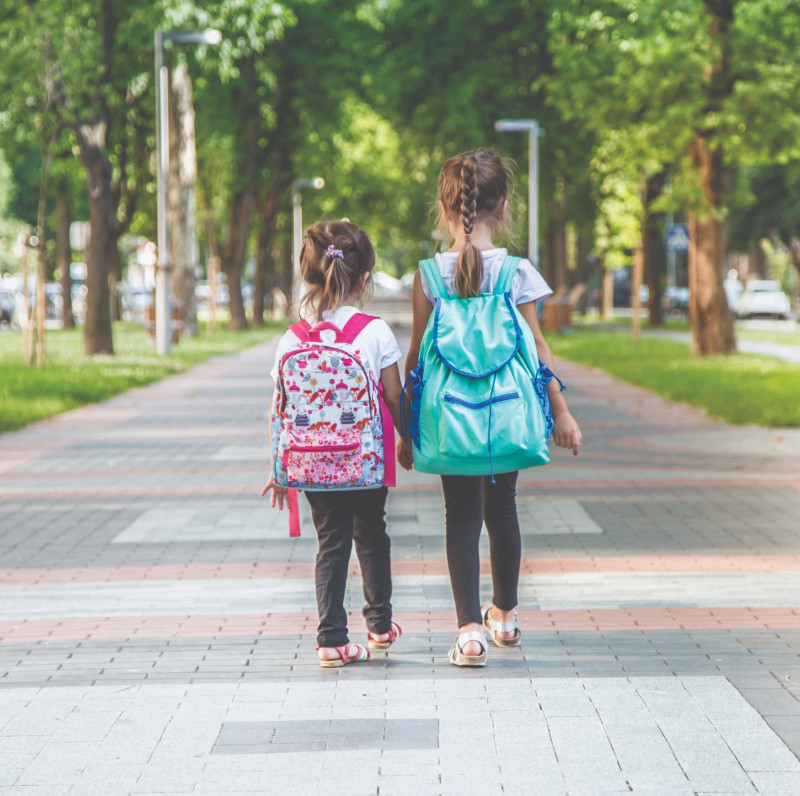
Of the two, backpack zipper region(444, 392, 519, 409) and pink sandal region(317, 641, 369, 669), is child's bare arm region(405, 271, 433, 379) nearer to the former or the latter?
backpack zipper region(444, 392, 519, 409)

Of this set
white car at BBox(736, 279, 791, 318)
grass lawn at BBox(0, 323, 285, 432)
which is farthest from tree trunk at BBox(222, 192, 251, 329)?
white car at BBox(736, 279, 791, 318)

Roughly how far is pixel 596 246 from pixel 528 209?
1670cm

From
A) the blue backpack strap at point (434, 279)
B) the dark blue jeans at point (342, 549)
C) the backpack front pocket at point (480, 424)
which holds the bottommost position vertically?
the dark blue jeans at point (342, 549)


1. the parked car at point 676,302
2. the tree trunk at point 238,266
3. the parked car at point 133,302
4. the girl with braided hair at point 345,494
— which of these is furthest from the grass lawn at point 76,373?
the parked car at point 676,302

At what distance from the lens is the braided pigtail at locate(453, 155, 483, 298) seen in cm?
445

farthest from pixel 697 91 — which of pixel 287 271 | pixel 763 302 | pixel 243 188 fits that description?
pixel 287 271

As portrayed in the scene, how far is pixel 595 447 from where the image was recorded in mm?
11773

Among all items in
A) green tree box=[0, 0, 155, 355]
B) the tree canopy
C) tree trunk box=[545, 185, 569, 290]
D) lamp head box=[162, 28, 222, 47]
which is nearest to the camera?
the tree canopy

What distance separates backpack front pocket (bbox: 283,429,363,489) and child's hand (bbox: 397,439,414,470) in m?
0.19

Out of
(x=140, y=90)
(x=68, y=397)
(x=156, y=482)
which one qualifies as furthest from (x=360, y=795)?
(x=140, y=90)

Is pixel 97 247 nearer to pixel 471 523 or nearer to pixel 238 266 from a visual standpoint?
pixel 238 266

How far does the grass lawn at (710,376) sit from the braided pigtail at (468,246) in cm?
911

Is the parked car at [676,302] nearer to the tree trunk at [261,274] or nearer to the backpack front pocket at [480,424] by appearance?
the tree trunk at [261,274]

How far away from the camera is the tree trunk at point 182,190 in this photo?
30.7m
